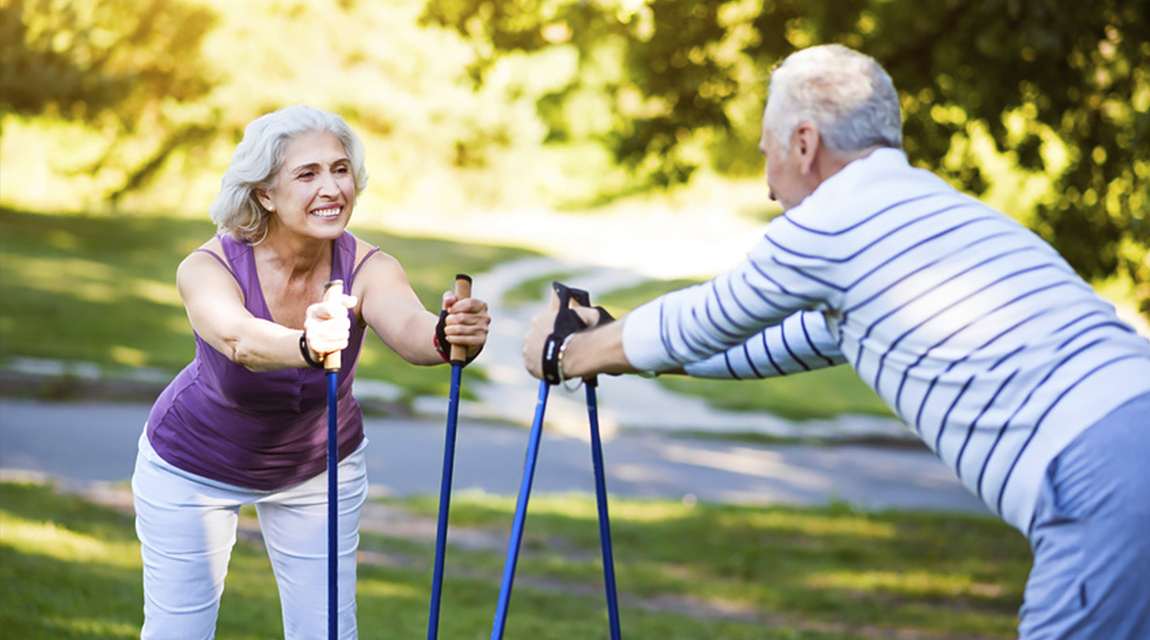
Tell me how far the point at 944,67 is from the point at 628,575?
3437mm

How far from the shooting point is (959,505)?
10.4 m

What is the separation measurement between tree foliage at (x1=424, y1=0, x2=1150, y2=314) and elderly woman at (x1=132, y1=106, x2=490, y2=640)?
3334 mm

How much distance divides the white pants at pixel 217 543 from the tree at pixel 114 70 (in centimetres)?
1426

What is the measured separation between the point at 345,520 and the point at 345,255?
2.42ft

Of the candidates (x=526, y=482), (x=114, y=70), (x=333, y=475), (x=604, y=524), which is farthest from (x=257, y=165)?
(x=114, y=70)

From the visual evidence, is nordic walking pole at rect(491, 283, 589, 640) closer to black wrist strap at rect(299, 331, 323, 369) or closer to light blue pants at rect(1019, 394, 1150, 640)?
black wrist strap at rect(299, 331, 323, 369)

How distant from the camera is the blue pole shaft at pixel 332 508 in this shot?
2.79 metres

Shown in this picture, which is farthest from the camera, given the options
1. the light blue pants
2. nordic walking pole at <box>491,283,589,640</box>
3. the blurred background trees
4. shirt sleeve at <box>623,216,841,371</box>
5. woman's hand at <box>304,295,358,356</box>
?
the blurred background trees

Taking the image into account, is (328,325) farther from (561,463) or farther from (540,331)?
(561,463)

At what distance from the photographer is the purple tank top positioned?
117 inches

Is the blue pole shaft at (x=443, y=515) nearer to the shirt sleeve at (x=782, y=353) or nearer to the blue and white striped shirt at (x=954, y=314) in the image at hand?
the shirt sleeve at (x=782, y=353)

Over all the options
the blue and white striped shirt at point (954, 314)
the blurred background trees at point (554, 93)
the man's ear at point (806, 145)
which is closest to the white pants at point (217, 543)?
the blue and white striped shirt at point (954, 314)

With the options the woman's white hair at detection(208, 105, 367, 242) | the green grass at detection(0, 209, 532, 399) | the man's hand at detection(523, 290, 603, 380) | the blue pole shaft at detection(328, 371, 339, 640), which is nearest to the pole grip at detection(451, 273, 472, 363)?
the man's hand at detection(523, 290, 603, 380)

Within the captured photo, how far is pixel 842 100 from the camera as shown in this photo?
7.70 feet
